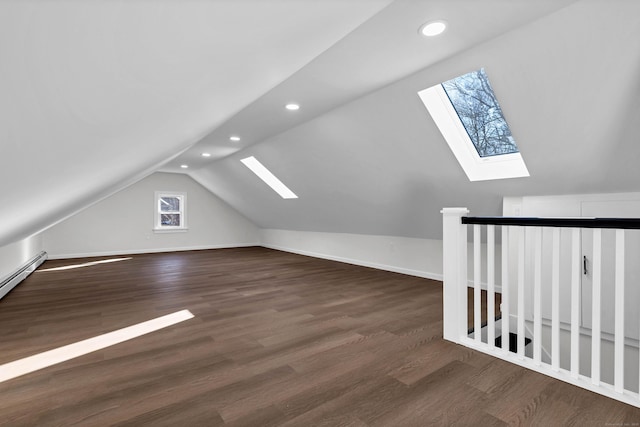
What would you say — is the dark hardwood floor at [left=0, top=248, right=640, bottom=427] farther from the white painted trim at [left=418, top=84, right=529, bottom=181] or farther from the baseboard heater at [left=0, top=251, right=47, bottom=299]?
the white painted trim at [left=418, top=84, right=529, bottom=181]

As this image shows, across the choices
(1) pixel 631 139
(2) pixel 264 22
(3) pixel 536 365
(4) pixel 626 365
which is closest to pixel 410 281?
(4) pixel 626 365

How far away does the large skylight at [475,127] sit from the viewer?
9.70 feet

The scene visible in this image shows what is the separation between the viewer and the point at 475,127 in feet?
10.5

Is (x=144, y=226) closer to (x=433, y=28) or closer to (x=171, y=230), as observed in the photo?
(x=171, y=230)

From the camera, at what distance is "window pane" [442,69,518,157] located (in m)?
2.92

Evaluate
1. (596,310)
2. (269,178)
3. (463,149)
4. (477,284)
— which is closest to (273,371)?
(477,284)

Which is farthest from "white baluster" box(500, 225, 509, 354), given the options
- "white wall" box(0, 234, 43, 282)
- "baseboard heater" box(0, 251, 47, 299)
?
"white wall" box(0, 234, 43, 282)

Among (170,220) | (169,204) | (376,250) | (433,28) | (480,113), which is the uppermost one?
(433,28)

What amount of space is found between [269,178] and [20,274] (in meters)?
4.14

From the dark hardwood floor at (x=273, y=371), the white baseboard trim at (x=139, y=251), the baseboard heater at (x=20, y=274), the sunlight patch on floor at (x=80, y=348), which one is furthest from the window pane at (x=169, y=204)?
the sunlight patch on floor at (x=80, y=348)

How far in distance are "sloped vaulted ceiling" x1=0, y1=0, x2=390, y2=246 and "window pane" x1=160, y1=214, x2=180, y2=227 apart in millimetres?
6899

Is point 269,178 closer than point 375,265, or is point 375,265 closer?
point 375,265

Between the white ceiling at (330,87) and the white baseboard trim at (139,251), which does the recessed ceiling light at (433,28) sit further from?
the white baseboard trim at (139,251)

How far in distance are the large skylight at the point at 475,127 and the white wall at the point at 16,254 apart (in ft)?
18.1
